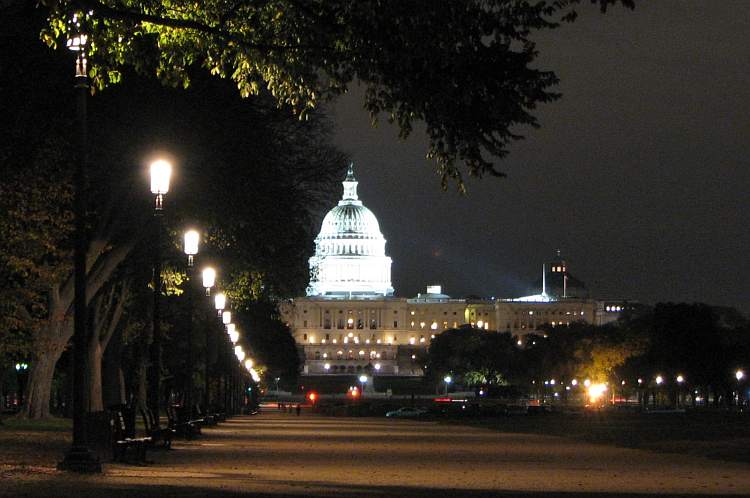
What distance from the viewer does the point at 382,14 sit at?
1797 centimetres

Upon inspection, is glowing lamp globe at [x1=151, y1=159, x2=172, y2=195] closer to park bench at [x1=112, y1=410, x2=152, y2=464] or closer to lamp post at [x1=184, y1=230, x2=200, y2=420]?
park bench at [x1=112, y1=410, x2=152, y2=464]

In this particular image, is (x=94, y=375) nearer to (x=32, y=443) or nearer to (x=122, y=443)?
(x=32, y=443)

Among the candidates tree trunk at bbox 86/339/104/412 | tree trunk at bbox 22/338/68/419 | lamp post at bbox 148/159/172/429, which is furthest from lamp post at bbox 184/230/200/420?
tree trunk at bbox 22/338/68/419

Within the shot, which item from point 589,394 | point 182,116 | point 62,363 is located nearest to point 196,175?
point 182,116

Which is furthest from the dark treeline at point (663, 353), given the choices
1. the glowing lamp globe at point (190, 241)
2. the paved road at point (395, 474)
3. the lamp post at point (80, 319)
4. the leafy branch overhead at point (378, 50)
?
the leafy branch overhead at point (378, 50)

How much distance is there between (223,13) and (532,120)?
4082mm

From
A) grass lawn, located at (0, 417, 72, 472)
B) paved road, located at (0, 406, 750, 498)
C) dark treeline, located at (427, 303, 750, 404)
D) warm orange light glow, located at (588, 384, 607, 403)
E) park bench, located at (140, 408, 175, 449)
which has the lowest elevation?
paved road, located at (0, 406, 750, 498)

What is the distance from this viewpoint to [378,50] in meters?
18.4

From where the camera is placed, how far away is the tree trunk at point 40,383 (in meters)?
49.3

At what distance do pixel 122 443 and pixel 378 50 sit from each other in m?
11.1

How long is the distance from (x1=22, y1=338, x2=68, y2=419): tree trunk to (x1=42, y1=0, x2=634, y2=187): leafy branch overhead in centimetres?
2998

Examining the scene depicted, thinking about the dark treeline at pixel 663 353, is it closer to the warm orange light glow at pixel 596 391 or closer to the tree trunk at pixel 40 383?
the warm orange light glow at pixel 596 391

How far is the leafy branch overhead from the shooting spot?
1789 centimetres

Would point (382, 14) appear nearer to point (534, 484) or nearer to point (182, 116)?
point (534, 484)
